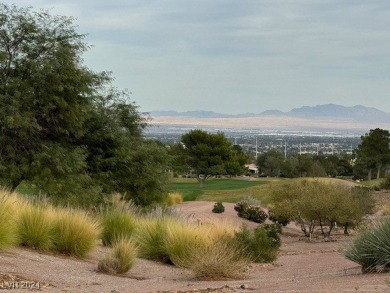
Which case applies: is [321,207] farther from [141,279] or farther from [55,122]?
[141,279]

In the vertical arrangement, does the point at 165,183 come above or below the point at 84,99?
below

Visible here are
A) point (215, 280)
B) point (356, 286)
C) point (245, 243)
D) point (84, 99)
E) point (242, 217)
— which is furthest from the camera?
point (242, 217)

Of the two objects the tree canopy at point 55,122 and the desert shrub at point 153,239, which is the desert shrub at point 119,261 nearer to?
the desert shrub at point 153,239

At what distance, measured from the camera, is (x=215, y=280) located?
1391 cm

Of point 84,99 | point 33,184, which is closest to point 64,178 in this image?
point 33,184

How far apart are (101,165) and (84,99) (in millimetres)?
3497

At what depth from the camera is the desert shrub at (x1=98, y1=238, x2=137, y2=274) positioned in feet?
47.8

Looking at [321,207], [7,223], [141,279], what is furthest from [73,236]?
[321,207]

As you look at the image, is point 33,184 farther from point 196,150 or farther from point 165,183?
point 196,150

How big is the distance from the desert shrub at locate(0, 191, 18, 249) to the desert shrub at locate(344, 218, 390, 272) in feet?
22.3

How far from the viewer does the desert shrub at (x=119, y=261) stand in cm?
1457

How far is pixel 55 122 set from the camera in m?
28.1

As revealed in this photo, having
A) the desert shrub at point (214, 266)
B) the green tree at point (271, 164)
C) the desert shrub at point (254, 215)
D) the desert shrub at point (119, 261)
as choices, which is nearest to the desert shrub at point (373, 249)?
the desert shrub at point (214, 266)

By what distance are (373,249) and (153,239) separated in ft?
22.5
